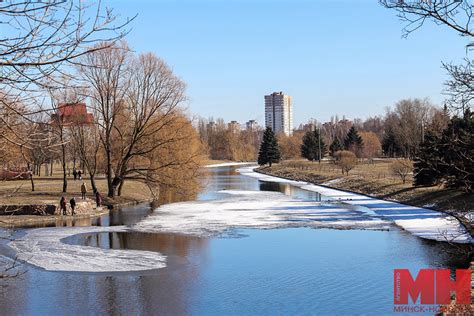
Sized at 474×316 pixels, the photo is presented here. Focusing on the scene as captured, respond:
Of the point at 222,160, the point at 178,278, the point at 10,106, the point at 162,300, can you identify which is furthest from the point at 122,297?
the point at 222,160

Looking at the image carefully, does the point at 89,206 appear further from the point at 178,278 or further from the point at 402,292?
the point at 402,292

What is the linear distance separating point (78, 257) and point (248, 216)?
11.6 m

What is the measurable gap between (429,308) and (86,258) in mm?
11149

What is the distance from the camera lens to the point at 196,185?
36094 millimetres

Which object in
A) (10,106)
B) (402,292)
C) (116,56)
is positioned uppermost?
(116,56)

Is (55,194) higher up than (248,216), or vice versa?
(55,194)

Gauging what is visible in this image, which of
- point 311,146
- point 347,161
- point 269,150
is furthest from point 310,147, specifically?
point 347,161

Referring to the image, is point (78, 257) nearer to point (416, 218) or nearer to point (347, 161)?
point (416, 218)

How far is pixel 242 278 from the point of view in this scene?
46.2 ft

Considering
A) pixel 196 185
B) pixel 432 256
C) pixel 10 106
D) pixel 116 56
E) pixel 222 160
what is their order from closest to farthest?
pixel 10 106
pixel 432 256
pixel 116 56
pixel 196 185
pixel 222 160

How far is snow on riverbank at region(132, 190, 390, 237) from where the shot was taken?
23562 mm

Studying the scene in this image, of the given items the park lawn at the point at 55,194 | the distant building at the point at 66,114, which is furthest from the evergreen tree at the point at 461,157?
the park lawn at the point at 55,194

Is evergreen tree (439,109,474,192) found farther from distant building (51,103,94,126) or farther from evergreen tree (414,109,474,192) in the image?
distant building (51,103,94,126)

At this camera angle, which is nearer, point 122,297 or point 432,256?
point 122,297
